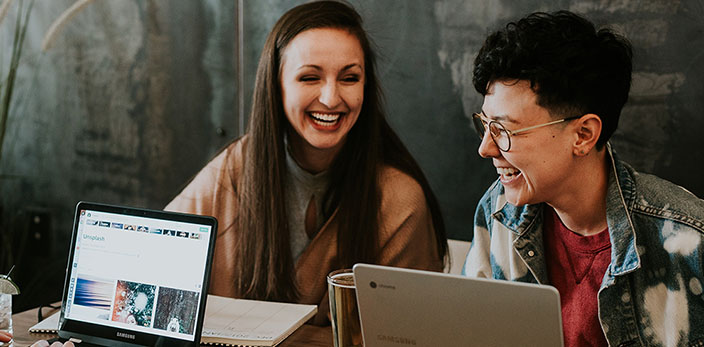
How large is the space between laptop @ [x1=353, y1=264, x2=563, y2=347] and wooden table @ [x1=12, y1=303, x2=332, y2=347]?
1.01ft

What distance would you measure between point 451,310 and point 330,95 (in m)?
0.93

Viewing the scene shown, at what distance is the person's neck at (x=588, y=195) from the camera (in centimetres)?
141

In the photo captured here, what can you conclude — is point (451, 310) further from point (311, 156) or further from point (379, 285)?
point (311, 156)

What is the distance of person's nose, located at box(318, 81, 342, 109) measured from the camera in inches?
72.6

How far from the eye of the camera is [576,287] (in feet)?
4.76

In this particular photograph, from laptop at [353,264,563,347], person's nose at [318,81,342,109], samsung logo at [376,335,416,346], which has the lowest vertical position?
samsung logo at [376,335,416,346]

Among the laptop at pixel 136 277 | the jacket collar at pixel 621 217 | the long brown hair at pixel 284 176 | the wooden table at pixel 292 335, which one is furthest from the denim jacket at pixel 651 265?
the laptop at pixel 136 277

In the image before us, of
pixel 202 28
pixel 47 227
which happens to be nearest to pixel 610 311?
pixel 202 28

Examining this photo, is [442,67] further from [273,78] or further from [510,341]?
[510,341]

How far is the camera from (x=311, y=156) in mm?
2006

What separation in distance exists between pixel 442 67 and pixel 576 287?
104 centimetres

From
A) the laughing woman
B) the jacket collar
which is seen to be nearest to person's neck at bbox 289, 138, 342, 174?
the laughing woman

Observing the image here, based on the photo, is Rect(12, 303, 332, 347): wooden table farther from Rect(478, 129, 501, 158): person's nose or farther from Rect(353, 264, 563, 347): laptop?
Rect(478, 129, 501, 158): person's nose

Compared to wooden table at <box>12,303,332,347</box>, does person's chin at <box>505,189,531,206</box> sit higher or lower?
higher
